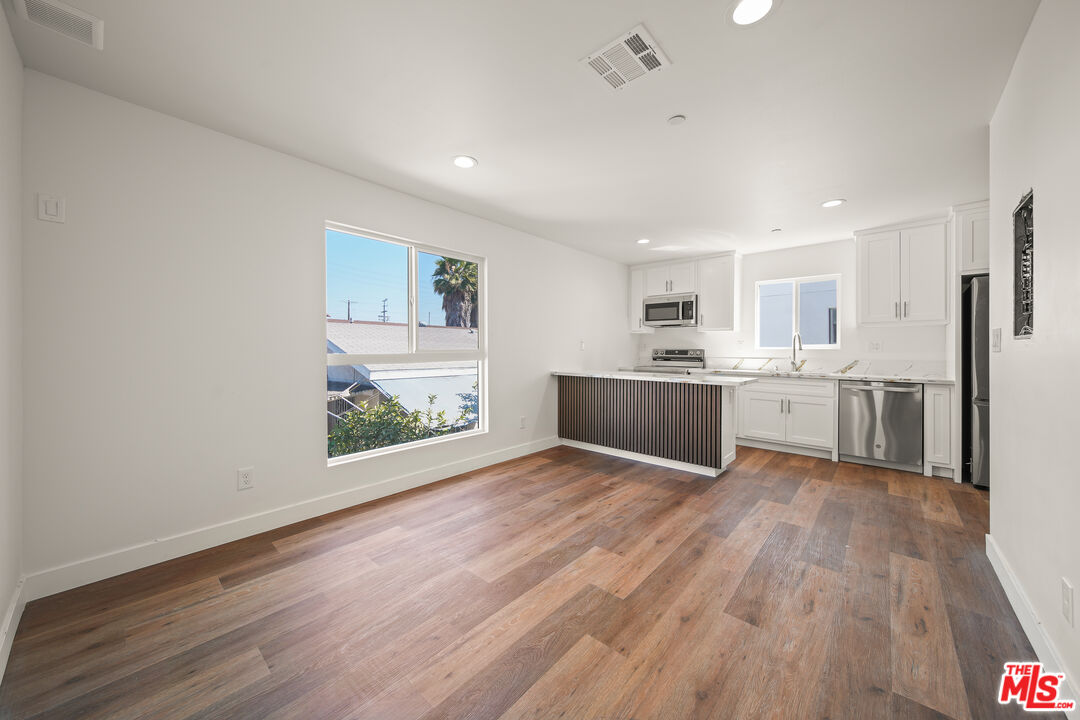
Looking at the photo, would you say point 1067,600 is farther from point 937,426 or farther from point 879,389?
point 879,389

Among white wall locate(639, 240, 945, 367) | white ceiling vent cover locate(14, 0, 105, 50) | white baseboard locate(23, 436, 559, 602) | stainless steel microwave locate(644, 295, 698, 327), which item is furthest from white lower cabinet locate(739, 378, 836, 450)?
white ceiling vent cover locate(14, 0, 105, 50)

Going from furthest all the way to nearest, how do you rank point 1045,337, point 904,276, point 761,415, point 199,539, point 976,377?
point 761,415, point 904,276, point 976,377, point 199,539, point 1045,337

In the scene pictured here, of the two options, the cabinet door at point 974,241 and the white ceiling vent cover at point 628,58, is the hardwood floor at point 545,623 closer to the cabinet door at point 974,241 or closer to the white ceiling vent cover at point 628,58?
the cabinet door at point 974,241

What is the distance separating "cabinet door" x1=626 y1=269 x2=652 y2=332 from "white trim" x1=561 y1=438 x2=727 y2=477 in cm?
223

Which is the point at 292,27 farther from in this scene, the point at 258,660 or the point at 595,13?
the point at 258,660

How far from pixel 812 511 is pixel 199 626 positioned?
3.66 metres

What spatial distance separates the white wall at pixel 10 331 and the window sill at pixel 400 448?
1.42m

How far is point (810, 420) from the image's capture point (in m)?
4.49

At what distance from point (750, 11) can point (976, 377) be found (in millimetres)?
3665

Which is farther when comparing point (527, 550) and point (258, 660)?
point (527, 550)

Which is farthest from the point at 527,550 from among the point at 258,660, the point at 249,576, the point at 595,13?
the point at 595,13

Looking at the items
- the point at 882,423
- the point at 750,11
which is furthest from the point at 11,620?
the point at 882,423

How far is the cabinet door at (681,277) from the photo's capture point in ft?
18.5

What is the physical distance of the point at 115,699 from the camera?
1419mm
